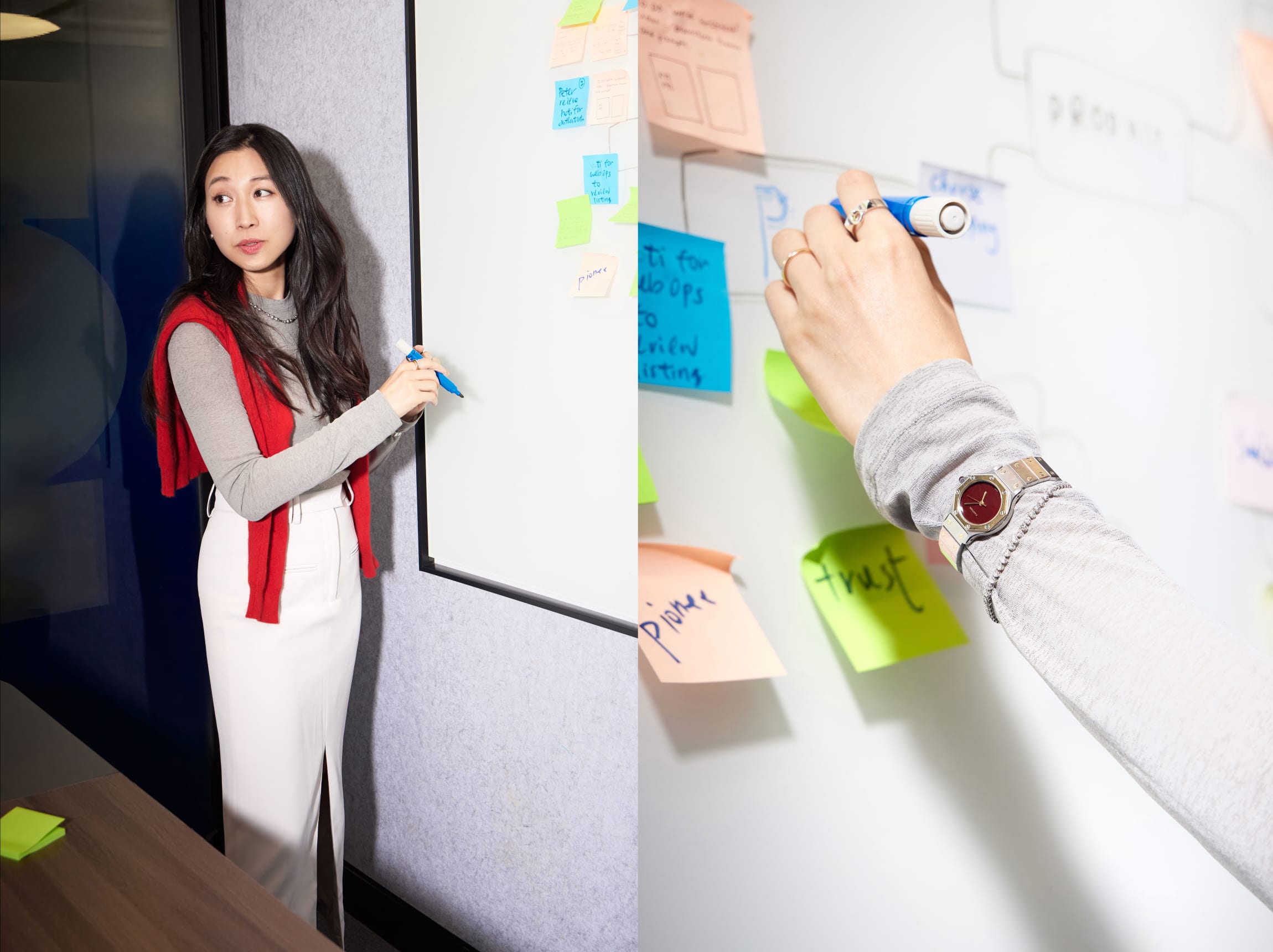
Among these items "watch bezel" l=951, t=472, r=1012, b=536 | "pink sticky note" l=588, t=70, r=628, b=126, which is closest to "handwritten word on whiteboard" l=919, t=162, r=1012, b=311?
"watch bezel" l=951, t=472, r=1012, b=536

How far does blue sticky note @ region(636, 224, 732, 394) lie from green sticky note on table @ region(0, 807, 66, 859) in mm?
707

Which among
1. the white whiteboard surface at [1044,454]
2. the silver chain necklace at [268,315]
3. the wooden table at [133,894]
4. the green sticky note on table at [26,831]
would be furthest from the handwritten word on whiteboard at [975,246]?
the silver chain necklace at [268,315]

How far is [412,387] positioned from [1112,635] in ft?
3.28

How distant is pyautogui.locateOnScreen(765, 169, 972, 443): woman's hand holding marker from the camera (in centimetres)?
28

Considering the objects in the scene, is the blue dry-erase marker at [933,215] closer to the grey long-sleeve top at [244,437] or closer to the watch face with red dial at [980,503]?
the watch face with red dial at [980,503]

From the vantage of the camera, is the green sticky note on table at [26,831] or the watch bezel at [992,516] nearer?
the watch bezel at [992,516]

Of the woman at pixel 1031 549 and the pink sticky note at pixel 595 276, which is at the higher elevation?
the pink sticky note at pixel 595 276

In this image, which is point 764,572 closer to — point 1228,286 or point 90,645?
point 1228,286

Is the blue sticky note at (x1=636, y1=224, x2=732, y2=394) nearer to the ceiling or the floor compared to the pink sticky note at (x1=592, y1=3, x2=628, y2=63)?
nearer to the floor

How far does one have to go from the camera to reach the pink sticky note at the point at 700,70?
0.32 metres

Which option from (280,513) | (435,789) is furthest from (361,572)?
(435,789)

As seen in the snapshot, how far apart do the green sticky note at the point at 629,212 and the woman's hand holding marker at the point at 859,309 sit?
0.67 m

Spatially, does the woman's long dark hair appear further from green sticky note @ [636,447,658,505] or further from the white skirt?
green sticky note @ [636,447,658,505]

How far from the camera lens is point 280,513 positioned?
3.86 ft
